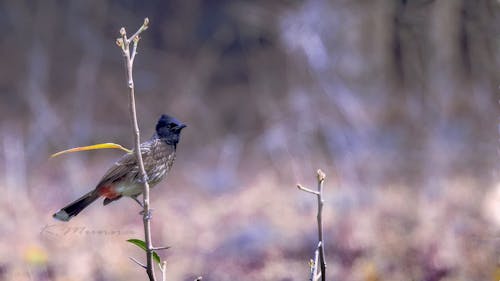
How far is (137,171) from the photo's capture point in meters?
1.68

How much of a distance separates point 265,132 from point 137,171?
8340 mm

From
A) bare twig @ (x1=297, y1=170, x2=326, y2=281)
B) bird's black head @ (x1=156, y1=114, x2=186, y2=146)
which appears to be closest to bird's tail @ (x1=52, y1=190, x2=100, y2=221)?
bird's black head @ (x1=156, y1=114, x2=186, y2=146)

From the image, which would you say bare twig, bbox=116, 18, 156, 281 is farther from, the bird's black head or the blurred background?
the blurred background

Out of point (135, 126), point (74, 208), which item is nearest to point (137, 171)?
point (74, 208)

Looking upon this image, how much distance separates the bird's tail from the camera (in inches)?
61.3

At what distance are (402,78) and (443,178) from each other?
10.2ft

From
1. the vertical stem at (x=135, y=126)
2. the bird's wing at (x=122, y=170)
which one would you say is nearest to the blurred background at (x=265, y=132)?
the bird's wing at (x=122, y=170)

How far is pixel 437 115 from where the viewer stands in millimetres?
7203

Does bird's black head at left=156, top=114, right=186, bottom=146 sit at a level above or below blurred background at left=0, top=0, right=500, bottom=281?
below

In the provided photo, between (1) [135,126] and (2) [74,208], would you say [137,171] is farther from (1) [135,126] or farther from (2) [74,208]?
(1) [135,126]

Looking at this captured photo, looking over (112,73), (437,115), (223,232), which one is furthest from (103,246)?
(112,73)

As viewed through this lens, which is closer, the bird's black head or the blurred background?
the bird's black head

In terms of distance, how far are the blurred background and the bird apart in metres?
1.98

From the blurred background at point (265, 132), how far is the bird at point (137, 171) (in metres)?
1.98
